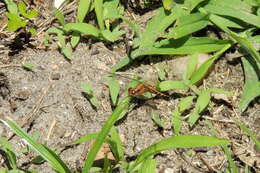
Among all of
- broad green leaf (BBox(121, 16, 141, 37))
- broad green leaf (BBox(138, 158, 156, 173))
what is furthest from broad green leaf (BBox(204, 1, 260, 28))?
broad green leaf (BBox(138, 158, 156, 173))

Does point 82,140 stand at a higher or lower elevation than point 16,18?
lower

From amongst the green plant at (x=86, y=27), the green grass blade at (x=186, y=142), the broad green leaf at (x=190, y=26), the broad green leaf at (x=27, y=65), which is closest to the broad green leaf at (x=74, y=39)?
the green plant at (x=86, y=27)

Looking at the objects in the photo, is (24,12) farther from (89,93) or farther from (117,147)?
(117,147)

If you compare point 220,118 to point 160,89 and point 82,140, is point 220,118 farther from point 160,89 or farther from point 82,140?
point 82,140

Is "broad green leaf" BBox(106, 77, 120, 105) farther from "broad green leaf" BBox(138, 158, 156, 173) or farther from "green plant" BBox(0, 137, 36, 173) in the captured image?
"green plant" BBox(0, 137, 36, 173)

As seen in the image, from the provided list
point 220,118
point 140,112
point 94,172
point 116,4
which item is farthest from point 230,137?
point 116,4

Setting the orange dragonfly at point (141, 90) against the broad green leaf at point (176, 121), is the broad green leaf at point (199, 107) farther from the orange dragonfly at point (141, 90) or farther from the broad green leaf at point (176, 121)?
the orange dragonfly at point (141, 90)
